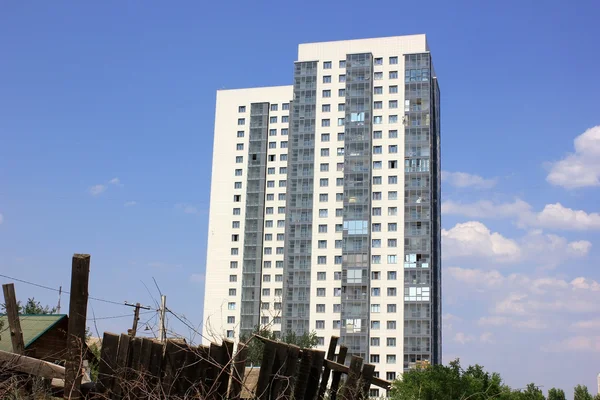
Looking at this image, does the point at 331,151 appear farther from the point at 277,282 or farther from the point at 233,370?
the point at 233,370

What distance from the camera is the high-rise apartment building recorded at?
297ft

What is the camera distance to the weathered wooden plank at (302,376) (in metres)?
8.93

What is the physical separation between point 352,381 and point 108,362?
11.1 feet

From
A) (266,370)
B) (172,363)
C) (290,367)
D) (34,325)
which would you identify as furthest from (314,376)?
(34,325)

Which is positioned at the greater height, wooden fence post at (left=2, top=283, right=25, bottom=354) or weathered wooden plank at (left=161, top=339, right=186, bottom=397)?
wooden fence post at (left=2, top=283, right=25, bottom=354)

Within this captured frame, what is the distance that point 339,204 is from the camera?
95.1 metres

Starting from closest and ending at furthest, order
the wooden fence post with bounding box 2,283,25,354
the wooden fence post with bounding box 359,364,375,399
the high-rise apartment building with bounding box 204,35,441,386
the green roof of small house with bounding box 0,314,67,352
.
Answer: the wooden fence post with bounding box 359,364,375,399, the wooden fence post with bounding box 2,283,25,354, the green roof of small house with bounding box 0,314,67,352, the high-rise apartment building with bounding box 204,35,441,386

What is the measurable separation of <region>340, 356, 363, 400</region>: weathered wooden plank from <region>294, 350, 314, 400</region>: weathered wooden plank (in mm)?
1048

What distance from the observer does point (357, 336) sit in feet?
294

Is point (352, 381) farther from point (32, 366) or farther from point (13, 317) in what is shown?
point (13, 317)

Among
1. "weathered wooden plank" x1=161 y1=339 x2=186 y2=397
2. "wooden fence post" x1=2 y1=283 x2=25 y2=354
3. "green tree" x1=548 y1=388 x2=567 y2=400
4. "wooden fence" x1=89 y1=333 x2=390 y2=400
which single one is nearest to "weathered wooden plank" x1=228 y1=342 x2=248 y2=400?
"wooden fence" x1=89 y1=333 x2=390 y2=400

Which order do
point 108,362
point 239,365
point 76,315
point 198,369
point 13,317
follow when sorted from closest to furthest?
point 239,365 < point 76,315 < point 198,369 < point 108,362 < point 13,317

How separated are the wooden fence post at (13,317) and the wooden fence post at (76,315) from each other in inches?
97.3

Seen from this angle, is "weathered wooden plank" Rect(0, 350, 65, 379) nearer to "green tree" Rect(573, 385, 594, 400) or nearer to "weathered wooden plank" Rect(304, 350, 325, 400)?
"weathered wooden plank" Rect(304, 350, 325, 400)
